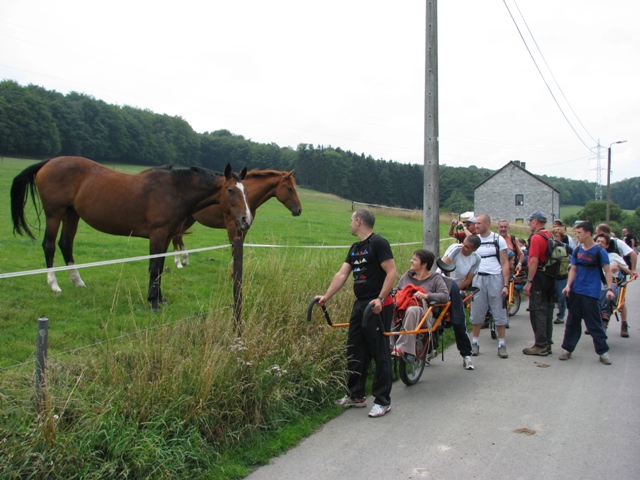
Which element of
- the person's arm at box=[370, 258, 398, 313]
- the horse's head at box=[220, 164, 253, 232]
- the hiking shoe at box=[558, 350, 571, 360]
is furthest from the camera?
the horse's head at box=[220, 164, 253, 232]

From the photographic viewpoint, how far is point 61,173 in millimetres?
8289

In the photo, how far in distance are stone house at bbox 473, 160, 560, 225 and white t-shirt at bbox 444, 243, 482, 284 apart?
60500mm

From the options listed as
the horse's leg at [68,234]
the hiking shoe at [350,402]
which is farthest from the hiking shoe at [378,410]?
the horse's leg at [68,234]

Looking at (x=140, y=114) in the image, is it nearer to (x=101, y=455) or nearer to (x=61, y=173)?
(x=61, y=173)

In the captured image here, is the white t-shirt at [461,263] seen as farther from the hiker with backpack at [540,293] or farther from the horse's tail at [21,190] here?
the horse's tail at [21,190]

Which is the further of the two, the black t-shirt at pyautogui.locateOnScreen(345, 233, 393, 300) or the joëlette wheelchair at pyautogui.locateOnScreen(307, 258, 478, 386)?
the joëlette wheelchair at pyautogui.locateOnScreen(307, 258, 478, 386)

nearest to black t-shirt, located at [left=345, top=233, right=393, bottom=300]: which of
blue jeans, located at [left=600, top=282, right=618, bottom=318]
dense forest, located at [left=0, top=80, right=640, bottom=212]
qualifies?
blue jeans, located at [left=600, top=282, right=618, bottom=318]

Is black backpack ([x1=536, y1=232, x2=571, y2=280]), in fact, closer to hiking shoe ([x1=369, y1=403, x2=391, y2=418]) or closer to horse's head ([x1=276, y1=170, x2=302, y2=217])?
hiking shoe ([x1=369, y1=403, x2=391, y2=418])

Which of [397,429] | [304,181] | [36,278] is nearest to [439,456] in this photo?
[397,429]

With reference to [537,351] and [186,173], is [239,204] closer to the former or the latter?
[186,173]

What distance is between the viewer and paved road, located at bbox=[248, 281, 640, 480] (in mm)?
4102

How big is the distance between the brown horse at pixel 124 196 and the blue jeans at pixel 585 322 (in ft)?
16.5

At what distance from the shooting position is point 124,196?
816cm

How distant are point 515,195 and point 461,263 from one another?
64049 millimetres
